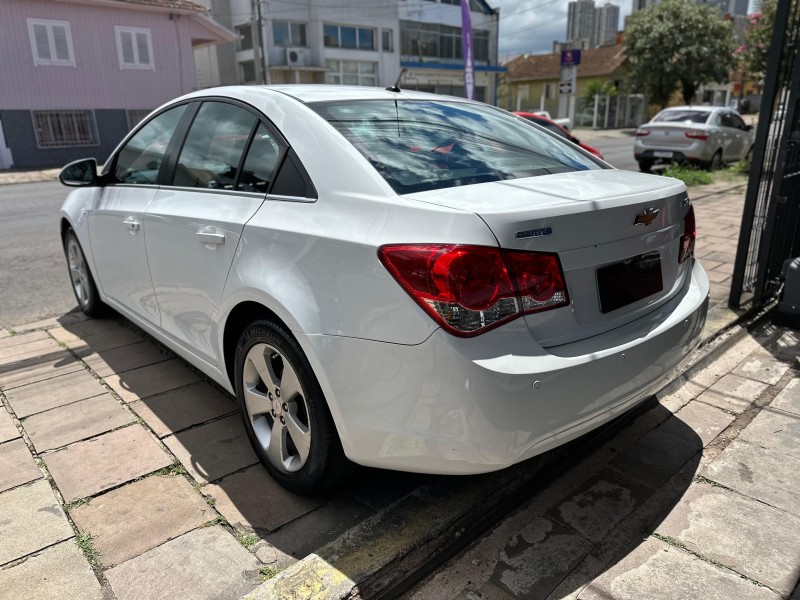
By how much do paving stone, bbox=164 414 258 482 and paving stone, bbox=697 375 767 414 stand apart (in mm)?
2481

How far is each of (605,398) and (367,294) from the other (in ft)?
2.97

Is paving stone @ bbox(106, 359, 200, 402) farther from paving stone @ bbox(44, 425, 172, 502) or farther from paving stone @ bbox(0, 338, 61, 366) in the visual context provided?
paving stone @ bbox(0, 338, 61, 366)

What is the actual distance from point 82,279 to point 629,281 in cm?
404

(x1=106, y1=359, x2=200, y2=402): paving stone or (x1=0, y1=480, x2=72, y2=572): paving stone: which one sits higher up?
(x1=0, y1=480, x2=72, y2=572): paving stone

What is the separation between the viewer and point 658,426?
10.4 feet

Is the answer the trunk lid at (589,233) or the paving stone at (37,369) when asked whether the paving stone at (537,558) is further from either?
the paving stone at (37,369)

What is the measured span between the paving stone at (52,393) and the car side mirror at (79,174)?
126 cm

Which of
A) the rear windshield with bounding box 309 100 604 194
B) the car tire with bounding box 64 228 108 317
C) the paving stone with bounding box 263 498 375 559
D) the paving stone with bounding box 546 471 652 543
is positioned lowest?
the paving stone with bounding box 546 471 652 543

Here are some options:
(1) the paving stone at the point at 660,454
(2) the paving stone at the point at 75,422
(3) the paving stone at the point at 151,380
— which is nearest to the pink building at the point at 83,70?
(3) the paving stone at the point at 151,380

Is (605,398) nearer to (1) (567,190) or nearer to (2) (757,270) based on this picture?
(1) (567,190)

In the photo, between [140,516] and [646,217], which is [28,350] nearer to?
[140,516]

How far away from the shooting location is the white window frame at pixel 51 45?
21156mm

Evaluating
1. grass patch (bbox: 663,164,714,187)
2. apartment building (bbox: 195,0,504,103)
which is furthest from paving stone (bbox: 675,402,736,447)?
apartment building (bbox: 195,0,504,103)

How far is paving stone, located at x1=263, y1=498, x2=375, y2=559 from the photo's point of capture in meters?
2.31
